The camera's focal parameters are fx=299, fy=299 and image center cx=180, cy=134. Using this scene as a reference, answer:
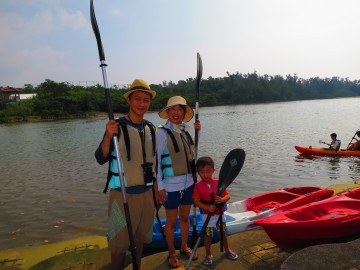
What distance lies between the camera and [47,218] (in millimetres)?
7805

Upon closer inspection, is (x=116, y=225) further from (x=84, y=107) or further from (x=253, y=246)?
(x=84, y=107)

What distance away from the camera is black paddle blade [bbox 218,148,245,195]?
375cm

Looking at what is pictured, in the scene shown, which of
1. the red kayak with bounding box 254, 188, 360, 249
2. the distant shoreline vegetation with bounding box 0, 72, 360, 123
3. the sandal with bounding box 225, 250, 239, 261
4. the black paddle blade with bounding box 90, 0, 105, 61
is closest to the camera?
the black paddle blade with bounding box 90, 0, 105, 61

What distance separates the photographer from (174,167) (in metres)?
3.71

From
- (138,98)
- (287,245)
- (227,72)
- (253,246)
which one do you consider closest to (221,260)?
(253,246)

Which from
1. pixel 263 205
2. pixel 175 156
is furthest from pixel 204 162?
pixel 263 205

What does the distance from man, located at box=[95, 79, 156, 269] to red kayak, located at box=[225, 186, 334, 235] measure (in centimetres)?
242

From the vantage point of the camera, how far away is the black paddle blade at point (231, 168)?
3.75 meters

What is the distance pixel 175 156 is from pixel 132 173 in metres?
0.79

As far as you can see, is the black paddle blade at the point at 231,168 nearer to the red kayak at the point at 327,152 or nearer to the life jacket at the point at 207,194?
the life jacket at the point at 207,194

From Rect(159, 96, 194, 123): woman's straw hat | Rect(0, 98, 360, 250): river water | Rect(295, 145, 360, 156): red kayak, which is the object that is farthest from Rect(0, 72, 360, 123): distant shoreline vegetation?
Rect(159, 96, 194, 123): woman's straw hat

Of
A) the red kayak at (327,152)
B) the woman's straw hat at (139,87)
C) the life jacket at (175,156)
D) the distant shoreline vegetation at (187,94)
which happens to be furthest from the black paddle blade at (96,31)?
the distant shoreline vegetation at (187,94)

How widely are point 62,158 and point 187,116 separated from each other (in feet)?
47.9

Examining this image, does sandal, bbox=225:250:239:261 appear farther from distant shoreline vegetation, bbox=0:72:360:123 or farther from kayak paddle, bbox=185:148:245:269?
distant shoreline vegetation, bbox=0:72:360:123
